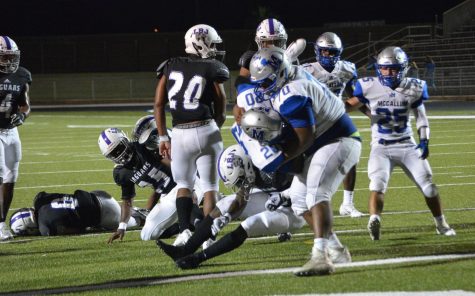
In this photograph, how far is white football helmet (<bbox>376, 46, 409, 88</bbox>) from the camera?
7613mm

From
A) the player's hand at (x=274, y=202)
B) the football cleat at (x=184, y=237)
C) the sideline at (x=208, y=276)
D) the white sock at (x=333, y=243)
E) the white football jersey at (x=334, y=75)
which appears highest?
the white football jersey at (x=334, y=75)

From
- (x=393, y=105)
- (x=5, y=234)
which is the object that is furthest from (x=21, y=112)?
(x=393, y=105)

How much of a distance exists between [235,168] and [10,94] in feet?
10.5

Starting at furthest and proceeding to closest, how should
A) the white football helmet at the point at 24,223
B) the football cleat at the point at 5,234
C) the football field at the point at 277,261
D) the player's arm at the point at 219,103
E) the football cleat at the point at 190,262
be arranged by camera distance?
the white football helmet at the point at 24,223 → the football cleat at the point at 5,234 → the player's arm at the point at 219,103 → the football cleat at the point at 190,262 → the football field at the point at 277,261

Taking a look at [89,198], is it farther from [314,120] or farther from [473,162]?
[473,162]

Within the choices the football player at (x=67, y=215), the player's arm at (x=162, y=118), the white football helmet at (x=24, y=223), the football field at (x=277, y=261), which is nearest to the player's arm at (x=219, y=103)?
the player's arm at (x=162, y=118)

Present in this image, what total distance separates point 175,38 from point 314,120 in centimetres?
3724

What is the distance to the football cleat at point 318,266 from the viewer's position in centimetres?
580

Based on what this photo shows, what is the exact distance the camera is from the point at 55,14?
45.8 m

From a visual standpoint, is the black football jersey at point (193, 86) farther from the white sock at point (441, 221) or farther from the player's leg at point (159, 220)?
the white sock at point (441, 221)

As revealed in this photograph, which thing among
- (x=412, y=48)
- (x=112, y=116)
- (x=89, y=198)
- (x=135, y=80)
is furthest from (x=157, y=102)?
(x=135, y=80)

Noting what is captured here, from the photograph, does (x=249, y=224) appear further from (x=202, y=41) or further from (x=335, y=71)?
(x=335, y=71)

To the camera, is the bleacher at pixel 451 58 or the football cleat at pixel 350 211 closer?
the football cleat at pixel 350 211

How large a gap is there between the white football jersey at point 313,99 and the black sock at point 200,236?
1.04m
